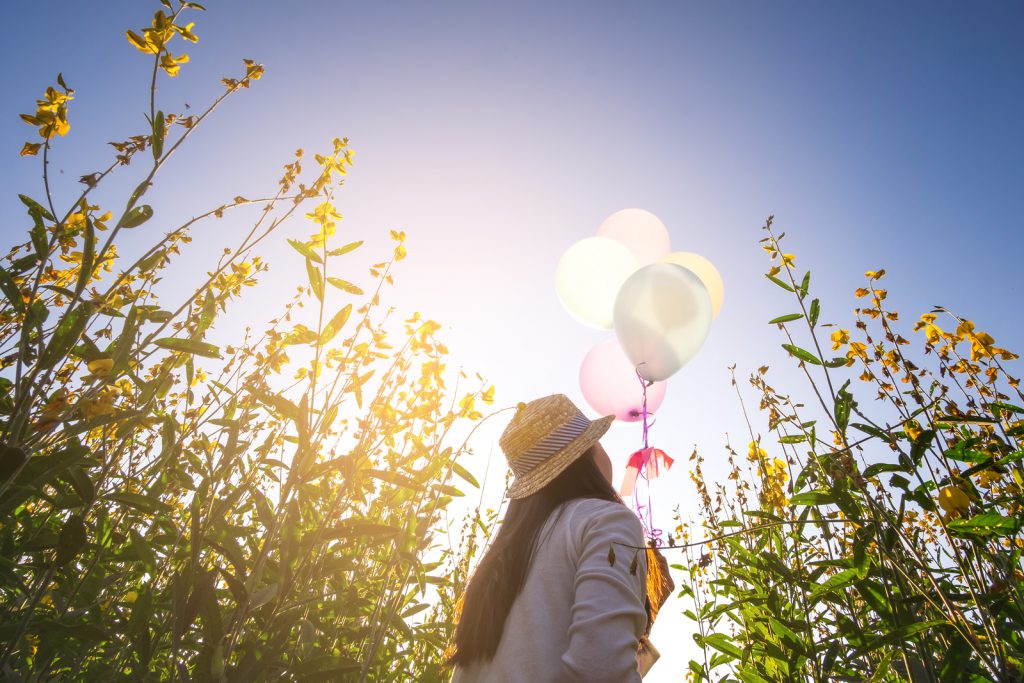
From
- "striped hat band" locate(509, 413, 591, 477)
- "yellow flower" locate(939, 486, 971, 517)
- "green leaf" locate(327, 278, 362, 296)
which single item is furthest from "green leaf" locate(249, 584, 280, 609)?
"yellow flower" locate(939, 486, 971, 517)

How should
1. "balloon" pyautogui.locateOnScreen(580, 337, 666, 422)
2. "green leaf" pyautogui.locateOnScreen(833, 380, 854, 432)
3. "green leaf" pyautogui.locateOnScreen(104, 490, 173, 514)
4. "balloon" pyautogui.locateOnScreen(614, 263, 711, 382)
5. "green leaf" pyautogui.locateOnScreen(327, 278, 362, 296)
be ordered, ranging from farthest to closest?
"balloon" pyautogui.locateOnScreen(580, 337, 666, 422)
"balloon" pyautogui.locateOnScreen(614, 263, 711, 382)
"green leaf" pyautogui.locateOnScreen(833, 380, 854, 432)
"green leaf" pyautogui.locateOnScreen(327, 278, 362, 296)
"green leaf" pyautogui.locateOnScreen(104, 490, 173, 514)

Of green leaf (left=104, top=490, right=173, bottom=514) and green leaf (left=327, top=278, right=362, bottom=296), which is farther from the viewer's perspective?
green leaf (left=327, top=278, right=362, bottom=296)

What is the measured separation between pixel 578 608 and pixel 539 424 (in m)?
0.67

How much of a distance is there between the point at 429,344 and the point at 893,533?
4.86 ft

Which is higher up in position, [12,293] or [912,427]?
[912,427]

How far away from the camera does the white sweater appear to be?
95cm

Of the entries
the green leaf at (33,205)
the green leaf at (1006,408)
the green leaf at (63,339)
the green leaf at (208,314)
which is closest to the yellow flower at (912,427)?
the green leaf at (1006,408)

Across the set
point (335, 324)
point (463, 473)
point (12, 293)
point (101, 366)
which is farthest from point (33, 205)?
point (463, 473)

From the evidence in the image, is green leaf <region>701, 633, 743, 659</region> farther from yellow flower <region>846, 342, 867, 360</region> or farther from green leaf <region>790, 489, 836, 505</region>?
yellow flower <region>846, 342, 867, 360</region>

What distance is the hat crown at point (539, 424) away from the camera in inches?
61.6

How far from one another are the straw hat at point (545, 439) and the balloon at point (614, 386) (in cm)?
135

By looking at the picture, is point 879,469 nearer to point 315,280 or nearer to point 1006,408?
point 1006,408

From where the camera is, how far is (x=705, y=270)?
3365 mm

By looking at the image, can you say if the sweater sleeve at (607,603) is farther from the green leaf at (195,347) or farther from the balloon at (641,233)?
the balloon at (641,233)
